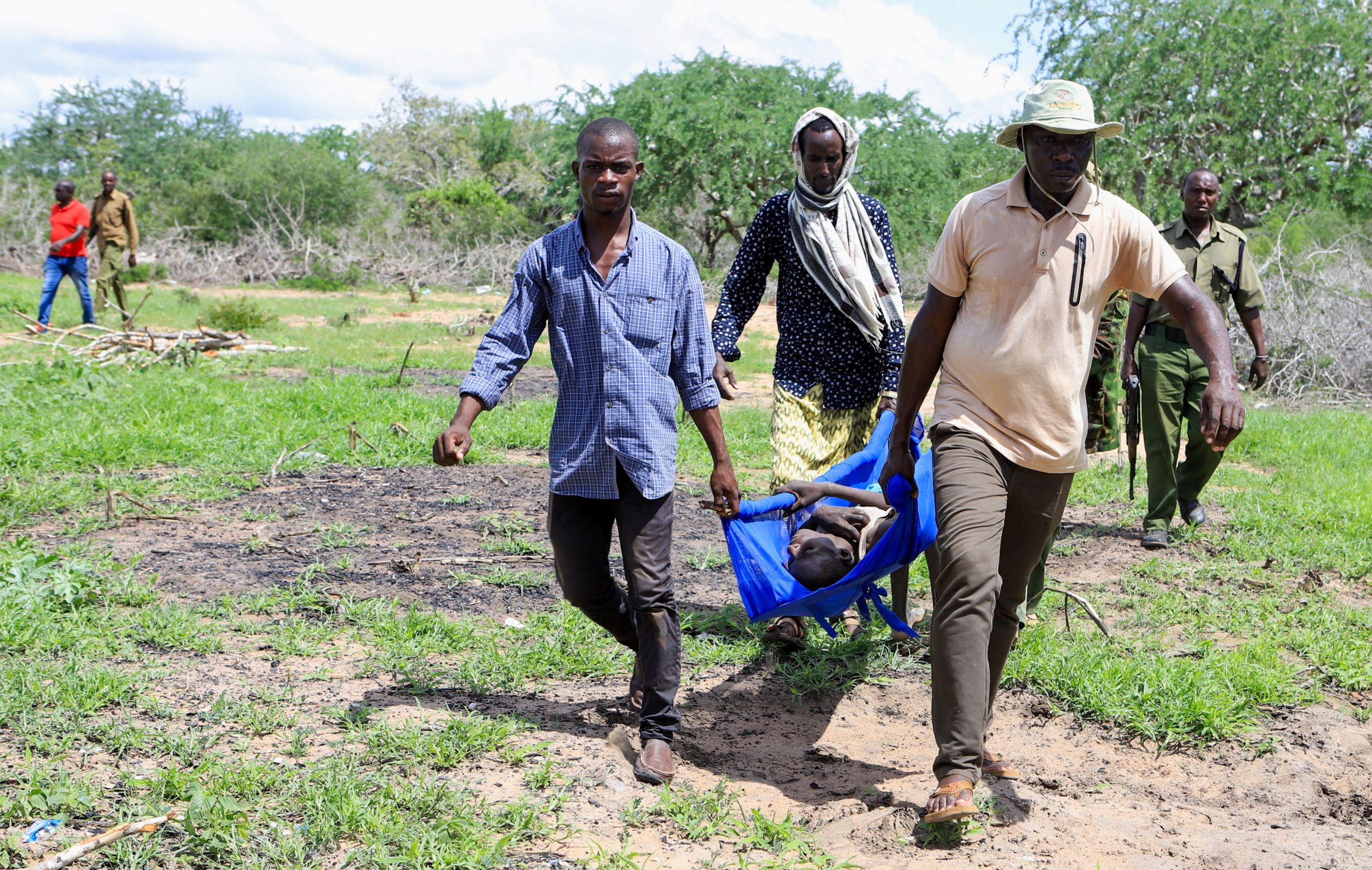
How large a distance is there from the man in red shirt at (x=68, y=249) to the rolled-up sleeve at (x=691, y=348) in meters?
12.5

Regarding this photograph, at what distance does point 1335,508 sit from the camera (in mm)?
6641

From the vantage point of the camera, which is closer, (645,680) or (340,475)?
(645,680)

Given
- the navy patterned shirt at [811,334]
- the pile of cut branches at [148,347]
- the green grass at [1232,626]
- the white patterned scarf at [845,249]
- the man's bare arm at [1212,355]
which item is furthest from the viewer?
the pile of cut branches at [148,347]

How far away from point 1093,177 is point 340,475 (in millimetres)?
4872

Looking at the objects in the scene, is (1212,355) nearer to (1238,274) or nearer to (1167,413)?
(1167,413)

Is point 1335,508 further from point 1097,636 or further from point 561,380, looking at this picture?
point 561,380

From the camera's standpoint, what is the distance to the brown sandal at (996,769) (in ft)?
11.4

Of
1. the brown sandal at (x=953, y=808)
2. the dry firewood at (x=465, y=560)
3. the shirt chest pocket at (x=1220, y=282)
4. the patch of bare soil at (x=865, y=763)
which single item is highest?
the shirt chest pocket at (x=1220, y=282)

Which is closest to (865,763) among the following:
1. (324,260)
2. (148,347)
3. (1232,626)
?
(1232,626)

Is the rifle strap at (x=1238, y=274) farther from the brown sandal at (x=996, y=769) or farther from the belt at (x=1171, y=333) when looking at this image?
the brown sandal at (x=996, y=769)

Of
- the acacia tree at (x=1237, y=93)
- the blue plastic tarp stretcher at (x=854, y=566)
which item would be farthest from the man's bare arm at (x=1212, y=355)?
the acacia tree at (x=1237, y=93)

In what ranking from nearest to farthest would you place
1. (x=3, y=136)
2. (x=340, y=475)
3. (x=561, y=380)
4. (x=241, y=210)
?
(x=561, y=380) → (x=340, y=475) → (x=241, y=210) → (x=3, y=136)

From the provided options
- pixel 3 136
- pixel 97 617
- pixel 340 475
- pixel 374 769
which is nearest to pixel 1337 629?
pixel 374 769

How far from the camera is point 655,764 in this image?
3.44 metres
